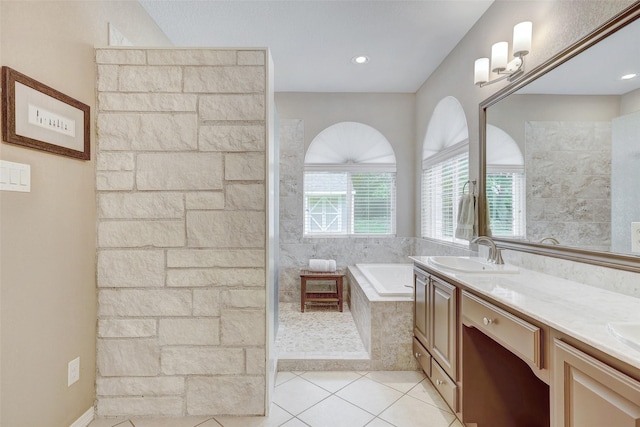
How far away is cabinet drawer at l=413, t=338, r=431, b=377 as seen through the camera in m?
2.11

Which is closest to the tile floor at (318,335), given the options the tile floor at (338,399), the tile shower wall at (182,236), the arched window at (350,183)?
the tile floor at (338,399)

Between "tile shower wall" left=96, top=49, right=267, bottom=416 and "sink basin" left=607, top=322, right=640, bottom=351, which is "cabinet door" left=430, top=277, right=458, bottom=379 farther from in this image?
"tile shower wall" left=96, top=49, right=267, bottom=416

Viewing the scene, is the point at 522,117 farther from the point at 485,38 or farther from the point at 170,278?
the point at 170,278

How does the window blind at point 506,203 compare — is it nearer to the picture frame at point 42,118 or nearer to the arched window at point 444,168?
the arched window at point 444,168

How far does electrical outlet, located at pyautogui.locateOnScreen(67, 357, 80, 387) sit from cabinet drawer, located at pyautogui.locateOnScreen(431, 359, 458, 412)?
2.05 meters

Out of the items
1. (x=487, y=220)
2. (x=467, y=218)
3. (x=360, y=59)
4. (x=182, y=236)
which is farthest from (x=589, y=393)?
(x=360, y=59)

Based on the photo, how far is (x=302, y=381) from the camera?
2.25 meters

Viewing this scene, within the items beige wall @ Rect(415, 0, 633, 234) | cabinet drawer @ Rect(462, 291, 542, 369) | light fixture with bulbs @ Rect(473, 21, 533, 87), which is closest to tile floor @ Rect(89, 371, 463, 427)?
cabinet drawer @ Rect(462, 291, 542, 369)

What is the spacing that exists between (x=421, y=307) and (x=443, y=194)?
1.66 metres

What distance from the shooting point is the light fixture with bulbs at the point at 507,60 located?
6.10 feet

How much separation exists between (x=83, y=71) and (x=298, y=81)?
2.41m

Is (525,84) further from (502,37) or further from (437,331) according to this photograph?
(437,331)

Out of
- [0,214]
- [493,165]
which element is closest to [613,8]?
[493,165]

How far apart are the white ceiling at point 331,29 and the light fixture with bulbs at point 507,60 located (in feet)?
1.76
